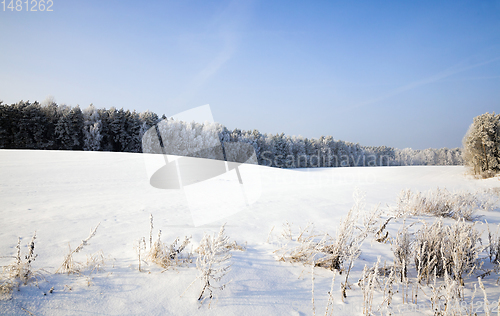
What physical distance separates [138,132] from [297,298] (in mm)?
36279

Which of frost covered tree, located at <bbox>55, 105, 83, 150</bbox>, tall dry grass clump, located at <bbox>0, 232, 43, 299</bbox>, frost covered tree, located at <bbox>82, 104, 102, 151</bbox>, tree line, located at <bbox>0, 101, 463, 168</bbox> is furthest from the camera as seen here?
frost covered tree, located at <bbox>82, 104, 102, 151</bbox>

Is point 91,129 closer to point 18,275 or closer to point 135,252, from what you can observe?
point 135,252

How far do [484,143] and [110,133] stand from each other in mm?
40097

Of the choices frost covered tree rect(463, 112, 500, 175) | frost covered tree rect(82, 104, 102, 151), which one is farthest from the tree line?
frost covered tree rect(463, 112, 500, 175)

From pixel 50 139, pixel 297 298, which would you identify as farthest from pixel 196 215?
pixel 50 139

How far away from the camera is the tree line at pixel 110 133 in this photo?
26188mm

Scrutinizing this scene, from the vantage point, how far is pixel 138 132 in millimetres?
33438

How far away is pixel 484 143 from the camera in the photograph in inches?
576

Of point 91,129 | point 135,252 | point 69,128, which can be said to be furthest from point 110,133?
point 135,252

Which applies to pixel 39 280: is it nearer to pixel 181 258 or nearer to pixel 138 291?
pixel 138 291

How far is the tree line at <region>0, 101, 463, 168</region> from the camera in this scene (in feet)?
85.9

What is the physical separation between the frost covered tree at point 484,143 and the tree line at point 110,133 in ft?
30.8

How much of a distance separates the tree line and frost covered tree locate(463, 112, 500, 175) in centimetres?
940

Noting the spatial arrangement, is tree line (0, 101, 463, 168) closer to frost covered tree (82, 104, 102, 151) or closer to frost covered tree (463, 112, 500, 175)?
frost covered tree (82, 104, 102, 151)
